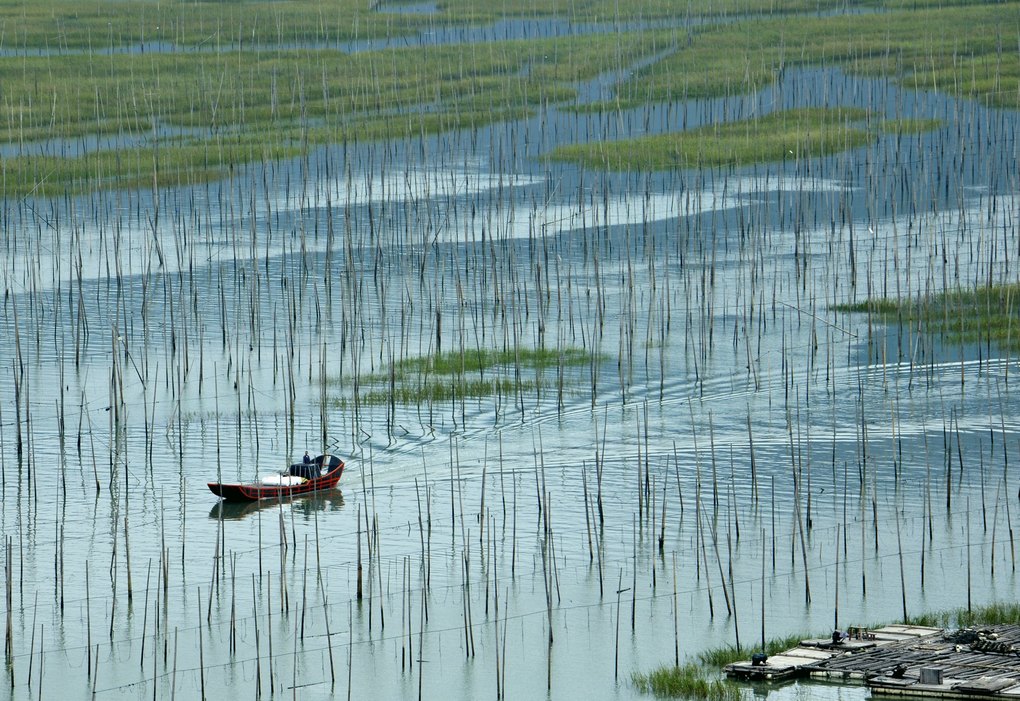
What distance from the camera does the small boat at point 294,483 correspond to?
34.1 metres

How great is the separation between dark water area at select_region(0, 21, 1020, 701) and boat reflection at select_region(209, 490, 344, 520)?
8cm

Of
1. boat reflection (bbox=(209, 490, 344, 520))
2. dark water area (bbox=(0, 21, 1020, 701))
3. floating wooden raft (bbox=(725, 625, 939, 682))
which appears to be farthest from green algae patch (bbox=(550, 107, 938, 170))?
floating wooden raft (bbox=(725, 625, 939, 682))

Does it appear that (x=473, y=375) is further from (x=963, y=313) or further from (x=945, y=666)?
(x=945, y=666)

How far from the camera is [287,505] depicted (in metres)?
34.9

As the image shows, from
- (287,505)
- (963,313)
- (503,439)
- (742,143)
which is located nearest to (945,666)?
(287,505)

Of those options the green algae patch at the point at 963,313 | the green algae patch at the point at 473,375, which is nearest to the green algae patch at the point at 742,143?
the green algae patch at the point at 963,313

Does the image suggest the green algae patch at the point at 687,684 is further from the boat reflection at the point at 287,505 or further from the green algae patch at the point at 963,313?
the green algae patch at the point at 963,313

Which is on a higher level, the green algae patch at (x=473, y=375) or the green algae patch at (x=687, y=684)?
the green algae patch at (x=473, y=375)

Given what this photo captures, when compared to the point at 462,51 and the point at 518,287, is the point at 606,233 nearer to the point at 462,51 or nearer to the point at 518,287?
the point at 518,287

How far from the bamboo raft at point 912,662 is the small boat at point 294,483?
37.9 feet

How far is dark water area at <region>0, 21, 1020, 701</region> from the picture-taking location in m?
27.0

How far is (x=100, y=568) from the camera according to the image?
100 ft

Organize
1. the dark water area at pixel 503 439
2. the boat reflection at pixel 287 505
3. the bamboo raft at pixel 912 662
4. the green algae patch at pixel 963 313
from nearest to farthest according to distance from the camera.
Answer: the bamboo raft at pixel 912 662, the dark water area at pixel 503 439, the boat reflection at pixel 287 505, the green algae patch at pixel 963 313

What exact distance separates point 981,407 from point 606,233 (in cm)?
1513
